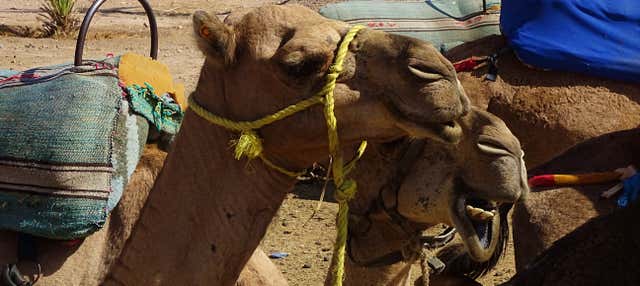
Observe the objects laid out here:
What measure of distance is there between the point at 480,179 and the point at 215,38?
0.93m

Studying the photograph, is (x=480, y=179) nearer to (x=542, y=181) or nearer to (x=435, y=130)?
(x=435, y=130)

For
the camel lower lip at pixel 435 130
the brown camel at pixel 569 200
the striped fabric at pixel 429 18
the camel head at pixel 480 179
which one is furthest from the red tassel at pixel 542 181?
the striped fabric at pixel 429 18

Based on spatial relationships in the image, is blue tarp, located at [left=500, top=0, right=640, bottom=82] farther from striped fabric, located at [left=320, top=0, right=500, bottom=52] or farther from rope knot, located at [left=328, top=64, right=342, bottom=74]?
rope knot, located at [left=328, top=64, right=342, bottom=74]

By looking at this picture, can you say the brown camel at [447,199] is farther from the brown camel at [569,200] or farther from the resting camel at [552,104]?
the resting camel at [552,104]

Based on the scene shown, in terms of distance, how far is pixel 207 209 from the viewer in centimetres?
260

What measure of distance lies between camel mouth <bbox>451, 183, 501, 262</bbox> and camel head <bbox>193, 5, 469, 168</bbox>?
500 mm

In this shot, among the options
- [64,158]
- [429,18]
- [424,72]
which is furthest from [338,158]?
[429,18]

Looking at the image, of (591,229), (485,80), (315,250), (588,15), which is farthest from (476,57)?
(591,229)

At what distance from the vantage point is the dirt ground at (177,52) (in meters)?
6.04

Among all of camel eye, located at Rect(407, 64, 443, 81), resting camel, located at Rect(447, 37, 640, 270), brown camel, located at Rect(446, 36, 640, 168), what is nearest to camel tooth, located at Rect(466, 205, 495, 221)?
camel eye, located at Rect(407, 64, 443, 81)

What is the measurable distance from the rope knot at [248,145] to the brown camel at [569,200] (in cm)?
132

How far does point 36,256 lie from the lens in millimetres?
3145

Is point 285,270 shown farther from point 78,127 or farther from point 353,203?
point 78,127

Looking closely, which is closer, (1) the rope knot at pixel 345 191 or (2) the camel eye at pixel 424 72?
(2) the camel eye at pixel 424 72
